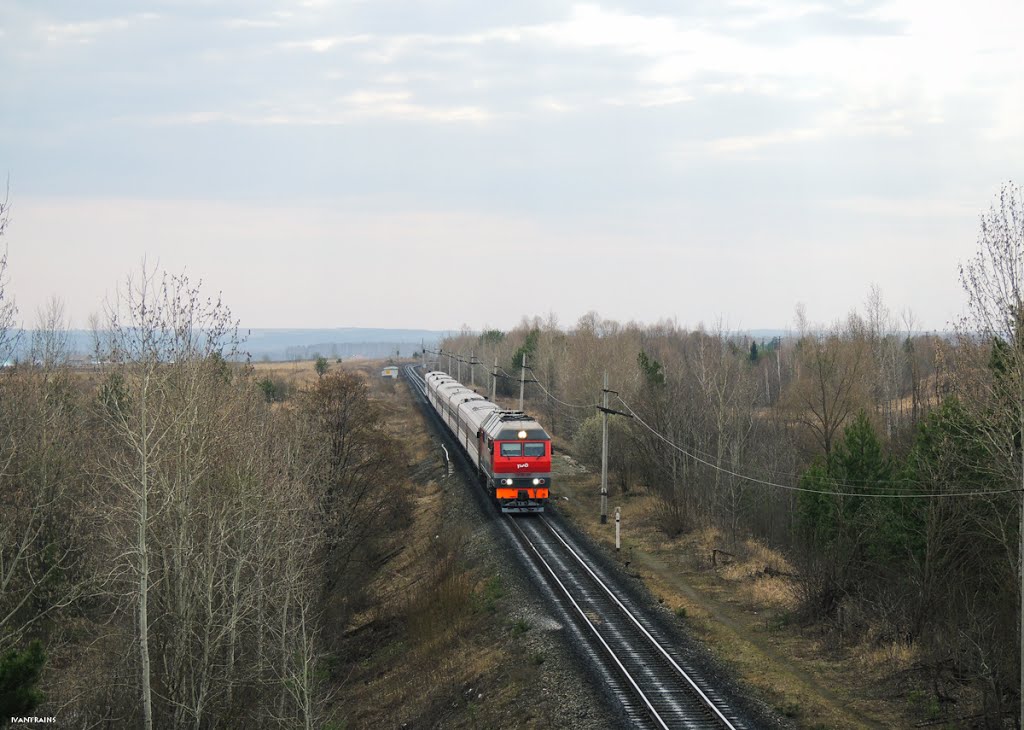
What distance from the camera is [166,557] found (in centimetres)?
1894

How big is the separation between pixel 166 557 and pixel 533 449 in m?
17.8

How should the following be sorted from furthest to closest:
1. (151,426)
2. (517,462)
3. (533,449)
A: (533,449), (517,462), (151,426)

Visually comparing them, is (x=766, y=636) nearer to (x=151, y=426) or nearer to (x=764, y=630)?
(x=764, y=630)

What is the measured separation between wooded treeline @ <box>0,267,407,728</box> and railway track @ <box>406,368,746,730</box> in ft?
21.7

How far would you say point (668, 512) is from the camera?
34.4m

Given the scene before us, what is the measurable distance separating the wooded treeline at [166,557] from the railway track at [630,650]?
6.63 m

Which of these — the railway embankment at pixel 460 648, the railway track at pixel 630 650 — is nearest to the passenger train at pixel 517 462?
the railway embankment at pixel 460 648

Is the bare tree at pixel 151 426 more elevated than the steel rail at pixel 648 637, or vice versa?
the bare tree at pixel 151 426

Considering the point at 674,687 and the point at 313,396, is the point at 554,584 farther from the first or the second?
the point at 313,396

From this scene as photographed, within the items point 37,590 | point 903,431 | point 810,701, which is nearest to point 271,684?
point 37,590

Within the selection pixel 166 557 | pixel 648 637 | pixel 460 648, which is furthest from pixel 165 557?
pixel 648 637

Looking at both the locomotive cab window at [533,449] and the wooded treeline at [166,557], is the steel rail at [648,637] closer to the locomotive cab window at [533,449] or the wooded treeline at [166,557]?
the locomotive cab window at [533,449]

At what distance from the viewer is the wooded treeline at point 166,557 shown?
17531 millimetres

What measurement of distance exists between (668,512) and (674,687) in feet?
54.7
